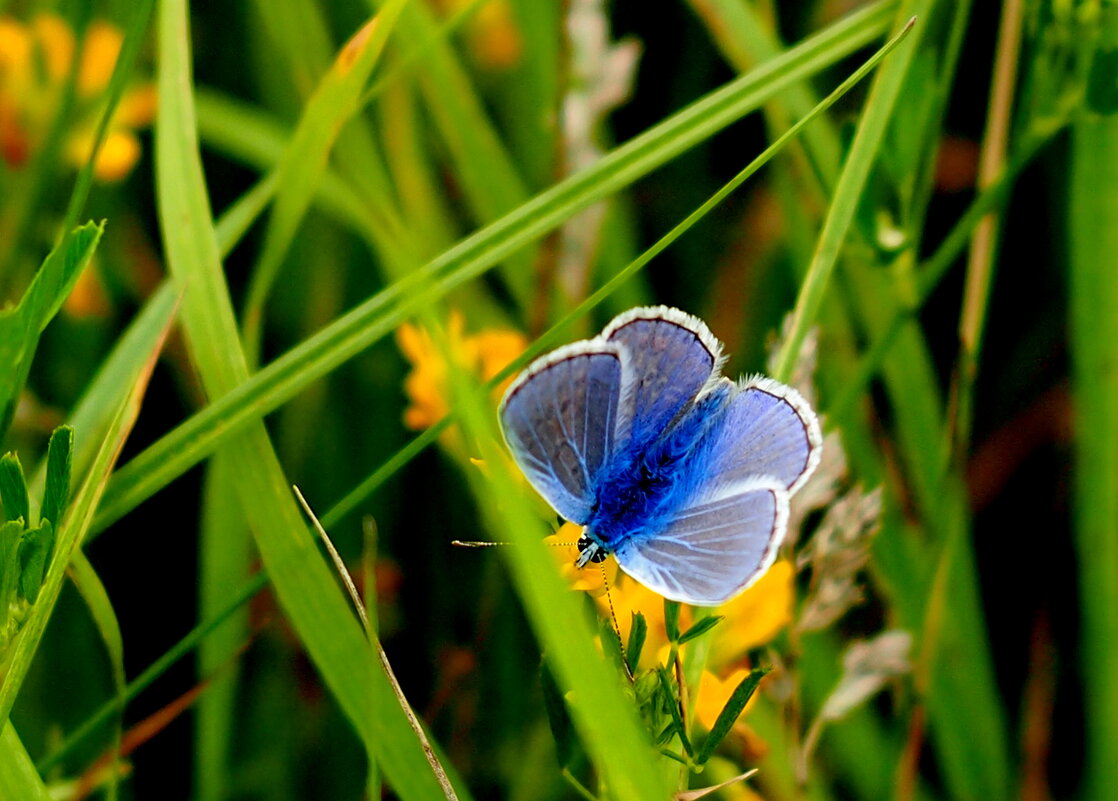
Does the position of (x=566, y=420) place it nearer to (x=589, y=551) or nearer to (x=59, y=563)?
(x=589, y=551)

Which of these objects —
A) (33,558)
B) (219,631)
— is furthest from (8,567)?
(219,631)

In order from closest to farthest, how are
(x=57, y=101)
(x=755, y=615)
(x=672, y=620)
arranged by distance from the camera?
1. (x=672, y=620)
2. (x=755, y=615)
3. (x=57, y=101)

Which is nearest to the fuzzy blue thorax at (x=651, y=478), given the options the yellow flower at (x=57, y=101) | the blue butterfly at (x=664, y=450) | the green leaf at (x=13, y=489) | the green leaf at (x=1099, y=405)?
the blue butterfly at (x=664, y=450)

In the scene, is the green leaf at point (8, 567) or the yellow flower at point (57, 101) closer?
the green leaf at point (8, 567)

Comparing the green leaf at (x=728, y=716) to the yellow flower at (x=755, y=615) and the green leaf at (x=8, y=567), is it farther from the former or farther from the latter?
the green leaf at (x=8, y=567)

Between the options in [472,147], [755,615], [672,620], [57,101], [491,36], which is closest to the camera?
Result: [672,620]

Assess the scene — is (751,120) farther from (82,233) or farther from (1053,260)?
(82,233)

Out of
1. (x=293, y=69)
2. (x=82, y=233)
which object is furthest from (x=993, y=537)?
(x=82, y=233)
